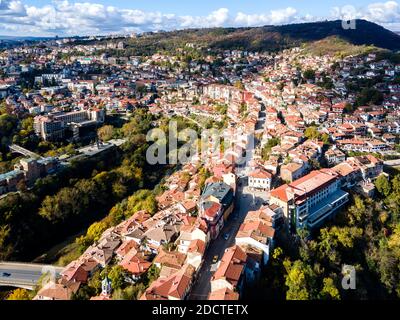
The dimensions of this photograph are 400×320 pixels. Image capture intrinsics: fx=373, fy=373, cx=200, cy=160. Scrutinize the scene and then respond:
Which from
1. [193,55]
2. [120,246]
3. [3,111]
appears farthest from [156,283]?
[193,55]

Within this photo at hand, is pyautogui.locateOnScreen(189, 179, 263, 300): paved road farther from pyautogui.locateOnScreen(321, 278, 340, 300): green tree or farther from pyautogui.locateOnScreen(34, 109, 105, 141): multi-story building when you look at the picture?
pyautogui.locateOnScreen(34, 109, 105, 141): multi-story building

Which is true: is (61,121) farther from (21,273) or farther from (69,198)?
(21,273)

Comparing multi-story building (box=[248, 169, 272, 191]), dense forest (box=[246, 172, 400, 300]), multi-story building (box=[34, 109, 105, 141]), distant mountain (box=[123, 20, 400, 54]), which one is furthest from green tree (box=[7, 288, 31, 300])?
distant mountain (box=[123, 20, 400, 54])

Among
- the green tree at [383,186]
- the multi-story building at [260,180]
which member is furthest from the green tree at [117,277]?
the green tree at [383,186]

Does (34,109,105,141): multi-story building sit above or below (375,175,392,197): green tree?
below

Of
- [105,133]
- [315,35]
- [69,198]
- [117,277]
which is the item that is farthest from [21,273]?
[315,35]

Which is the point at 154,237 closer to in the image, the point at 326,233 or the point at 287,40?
the point at 326,233
